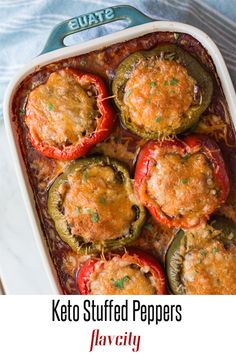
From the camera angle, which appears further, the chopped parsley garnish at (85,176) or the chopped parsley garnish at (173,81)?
the chopped parsley garnish at (85,176)

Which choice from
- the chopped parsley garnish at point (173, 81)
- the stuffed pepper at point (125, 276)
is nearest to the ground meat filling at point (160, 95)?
the chopped parsley garnish at point (173, 81)

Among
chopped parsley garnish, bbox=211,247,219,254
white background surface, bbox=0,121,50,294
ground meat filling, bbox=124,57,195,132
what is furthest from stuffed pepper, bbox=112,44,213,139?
white background surface, bbox=0,121,50,294

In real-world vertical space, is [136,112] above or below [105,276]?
Answer: above

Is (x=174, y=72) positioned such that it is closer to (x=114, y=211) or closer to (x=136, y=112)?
(x=136, y=112)

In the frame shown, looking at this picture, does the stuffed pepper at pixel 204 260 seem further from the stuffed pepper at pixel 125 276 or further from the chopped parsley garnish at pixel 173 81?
the chopped parsley garnish at pixel 173 81

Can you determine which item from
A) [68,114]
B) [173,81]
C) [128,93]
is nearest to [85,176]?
[68,114]

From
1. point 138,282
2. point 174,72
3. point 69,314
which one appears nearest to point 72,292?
point 69,314
